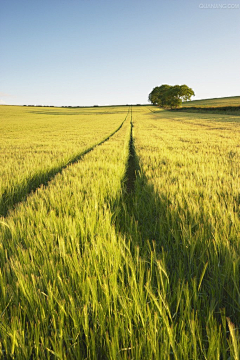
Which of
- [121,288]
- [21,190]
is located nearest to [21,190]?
[21,190]

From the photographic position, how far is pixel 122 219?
7.07ft

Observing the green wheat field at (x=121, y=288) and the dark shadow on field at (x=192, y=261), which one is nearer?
the green wheat field at (x=121, y=288)

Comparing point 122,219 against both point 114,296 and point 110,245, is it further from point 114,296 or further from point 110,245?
point 114,296

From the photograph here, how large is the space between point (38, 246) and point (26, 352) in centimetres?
58

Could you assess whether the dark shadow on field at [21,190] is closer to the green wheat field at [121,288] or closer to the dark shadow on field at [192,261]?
the green wheat field at [121,288]

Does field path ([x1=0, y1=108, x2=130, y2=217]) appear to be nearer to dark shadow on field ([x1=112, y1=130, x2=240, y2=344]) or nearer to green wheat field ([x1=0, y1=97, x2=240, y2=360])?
green wheat field ([x1=0, y1=97, x2=240, y2=360])

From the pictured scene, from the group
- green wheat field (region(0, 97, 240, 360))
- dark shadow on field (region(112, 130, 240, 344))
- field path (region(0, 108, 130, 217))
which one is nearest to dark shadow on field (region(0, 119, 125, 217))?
field path (region(0, 108, 130, 217))

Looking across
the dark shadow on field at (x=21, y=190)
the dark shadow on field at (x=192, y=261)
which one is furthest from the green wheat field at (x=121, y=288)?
the dark shadow on field at (x=21, y=190)

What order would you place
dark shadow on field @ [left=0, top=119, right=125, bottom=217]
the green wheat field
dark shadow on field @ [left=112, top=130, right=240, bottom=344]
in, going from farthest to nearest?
dark shadow on field @ [left=0, top=119, right=125, bottom=217] < dark shadow on field @ [left=112, top=130, right=240, bottom=344] < the green wheat field

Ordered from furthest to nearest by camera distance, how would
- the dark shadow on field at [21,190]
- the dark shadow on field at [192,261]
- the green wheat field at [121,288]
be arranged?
the dark shadow on field at [21,190] → the dark shadow on field at [192,261] → the green wheat field at [121,288]

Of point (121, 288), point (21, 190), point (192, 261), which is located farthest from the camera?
point (21, 190)

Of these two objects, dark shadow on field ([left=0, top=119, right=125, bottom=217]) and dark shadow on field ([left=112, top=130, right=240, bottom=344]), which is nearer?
dark shadow on field ([left=112, top=130, right=240, bottom=344])

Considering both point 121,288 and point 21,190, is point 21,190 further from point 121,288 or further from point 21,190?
point 121,288

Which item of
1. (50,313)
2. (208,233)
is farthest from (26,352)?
(208,233)
